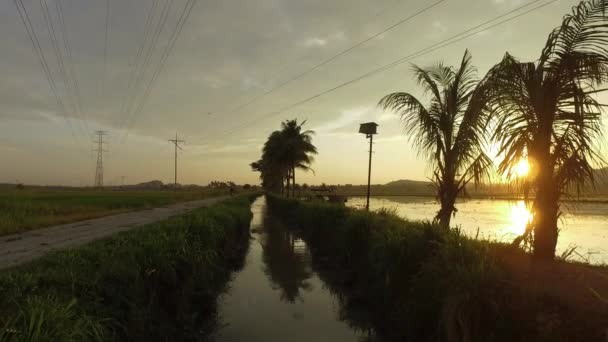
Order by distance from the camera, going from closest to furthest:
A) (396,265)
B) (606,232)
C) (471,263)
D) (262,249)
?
(471,263) < (396,265) < (262,249) < (606,232)

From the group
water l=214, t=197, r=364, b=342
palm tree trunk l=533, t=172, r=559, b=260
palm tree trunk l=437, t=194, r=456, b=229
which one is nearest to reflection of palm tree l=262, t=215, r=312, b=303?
water l=214, t=197, r=364, b=342

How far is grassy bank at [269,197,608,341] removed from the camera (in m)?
4.03

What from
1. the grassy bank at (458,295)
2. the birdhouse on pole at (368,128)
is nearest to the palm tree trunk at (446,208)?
the grassy bank at (458,295)

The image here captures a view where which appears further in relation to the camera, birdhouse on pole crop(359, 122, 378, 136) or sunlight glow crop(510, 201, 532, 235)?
birdhouse on pole crop(359, 122, 378, 136)

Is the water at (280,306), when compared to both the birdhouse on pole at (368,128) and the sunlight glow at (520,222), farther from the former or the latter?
the birdhouse on pole at (368,128)

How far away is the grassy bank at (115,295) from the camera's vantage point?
139 inches

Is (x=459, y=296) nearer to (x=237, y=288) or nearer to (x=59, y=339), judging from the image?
(x=59, y=339)

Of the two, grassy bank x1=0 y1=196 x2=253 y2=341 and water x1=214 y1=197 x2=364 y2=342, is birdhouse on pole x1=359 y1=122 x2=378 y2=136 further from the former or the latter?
grassy bank x1=0 y1=196 x2=253 y2=341

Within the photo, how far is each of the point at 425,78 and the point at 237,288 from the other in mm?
9078

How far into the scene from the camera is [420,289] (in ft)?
19.6

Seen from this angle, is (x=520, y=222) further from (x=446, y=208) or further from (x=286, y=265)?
(x=286, y=265)

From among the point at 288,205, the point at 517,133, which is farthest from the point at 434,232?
the point at 288,205

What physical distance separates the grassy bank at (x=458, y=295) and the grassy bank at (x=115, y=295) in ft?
12.4

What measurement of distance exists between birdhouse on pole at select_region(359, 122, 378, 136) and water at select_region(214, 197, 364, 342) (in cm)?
824
